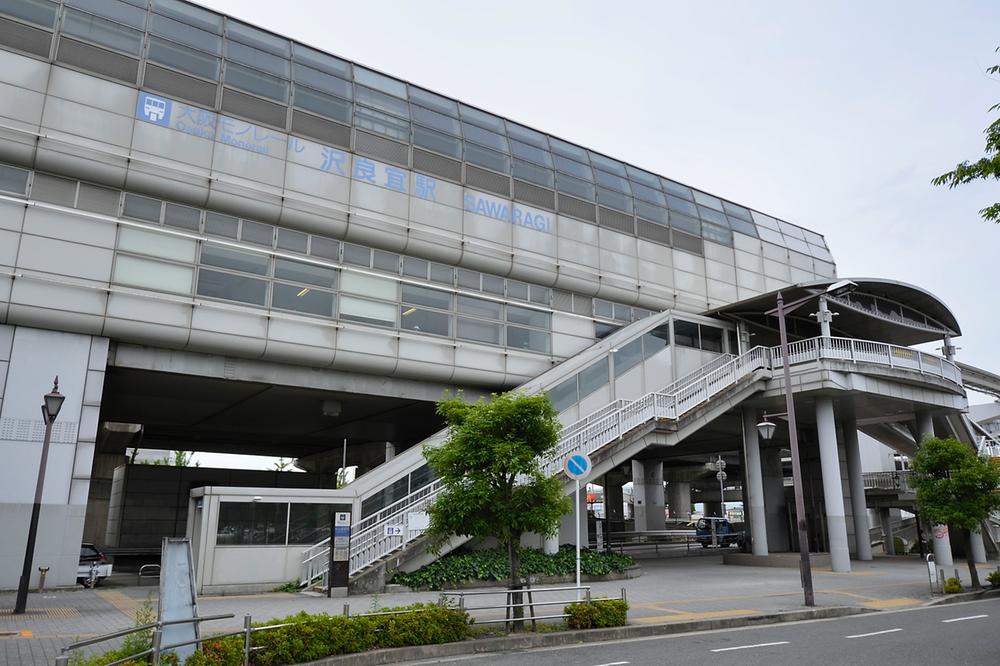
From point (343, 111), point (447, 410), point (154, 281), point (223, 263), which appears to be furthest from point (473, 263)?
point (447, 410)

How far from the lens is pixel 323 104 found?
80.1 ft

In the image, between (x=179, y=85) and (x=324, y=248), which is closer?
(x=179, y=85)

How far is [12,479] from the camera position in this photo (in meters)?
17.6

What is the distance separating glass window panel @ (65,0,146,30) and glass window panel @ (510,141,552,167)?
45.1 feet

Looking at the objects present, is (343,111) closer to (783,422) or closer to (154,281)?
(154,281)

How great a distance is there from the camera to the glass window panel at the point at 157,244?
20094 mm

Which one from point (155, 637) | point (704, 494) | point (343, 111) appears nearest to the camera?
point (155, 637)

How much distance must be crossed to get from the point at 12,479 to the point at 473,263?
50.7ft

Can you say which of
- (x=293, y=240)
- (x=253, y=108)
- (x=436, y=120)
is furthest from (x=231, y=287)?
(x=436, y=120)

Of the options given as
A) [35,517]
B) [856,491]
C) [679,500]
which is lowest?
[35,517]

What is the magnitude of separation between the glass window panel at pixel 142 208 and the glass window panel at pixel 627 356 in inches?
646

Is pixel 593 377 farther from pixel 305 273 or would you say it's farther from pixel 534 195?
pixel 305 273

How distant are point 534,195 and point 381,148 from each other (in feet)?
22.0

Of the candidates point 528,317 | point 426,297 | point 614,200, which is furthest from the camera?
point 614,200
